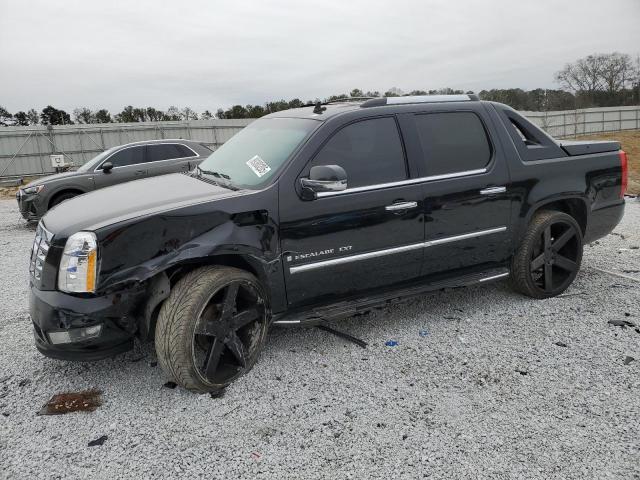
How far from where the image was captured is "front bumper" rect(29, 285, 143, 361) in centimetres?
279

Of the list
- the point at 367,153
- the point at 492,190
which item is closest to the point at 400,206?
the point at 367,153

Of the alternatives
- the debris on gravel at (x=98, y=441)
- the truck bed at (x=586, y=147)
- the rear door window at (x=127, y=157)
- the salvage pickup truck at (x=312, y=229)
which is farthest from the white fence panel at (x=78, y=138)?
the debris on gravel at (x=98, y=441)

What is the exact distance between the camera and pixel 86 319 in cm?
280

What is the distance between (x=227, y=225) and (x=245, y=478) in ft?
4.89

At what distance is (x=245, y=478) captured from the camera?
236cm

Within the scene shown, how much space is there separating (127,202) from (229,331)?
114cm

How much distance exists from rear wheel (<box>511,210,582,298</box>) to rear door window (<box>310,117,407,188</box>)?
4.96 ft

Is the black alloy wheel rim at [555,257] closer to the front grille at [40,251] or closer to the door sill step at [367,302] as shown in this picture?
the door sill step at [367,302]

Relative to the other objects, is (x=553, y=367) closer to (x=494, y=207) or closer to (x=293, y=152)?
(x=494, y=207)

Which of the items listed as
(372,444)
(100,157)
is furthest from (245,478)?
(100,157)

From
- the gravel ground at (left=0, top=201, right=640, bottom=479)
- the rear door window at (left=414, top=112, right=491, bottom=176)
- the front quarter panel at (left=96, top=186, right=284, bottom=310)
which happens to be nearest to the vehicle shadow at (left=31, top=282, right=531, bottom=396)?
the gravel ground at (left=0, top=201, right=640, bottom=479)

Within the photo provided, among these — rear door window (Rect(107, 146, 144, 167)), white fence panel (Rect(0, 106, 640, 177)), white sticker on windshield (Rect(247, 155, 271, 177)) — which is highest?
white fence panel (Rect(0, 106, 640, 177))

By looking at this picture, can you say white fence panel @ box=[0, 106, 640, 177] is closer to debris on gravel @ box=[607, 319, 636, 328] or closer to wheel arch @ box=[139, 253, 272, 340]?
wheel arch @ box=[139, 253, 272, 340]

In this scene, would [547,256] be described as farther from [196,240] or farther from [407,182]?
[196,240]
